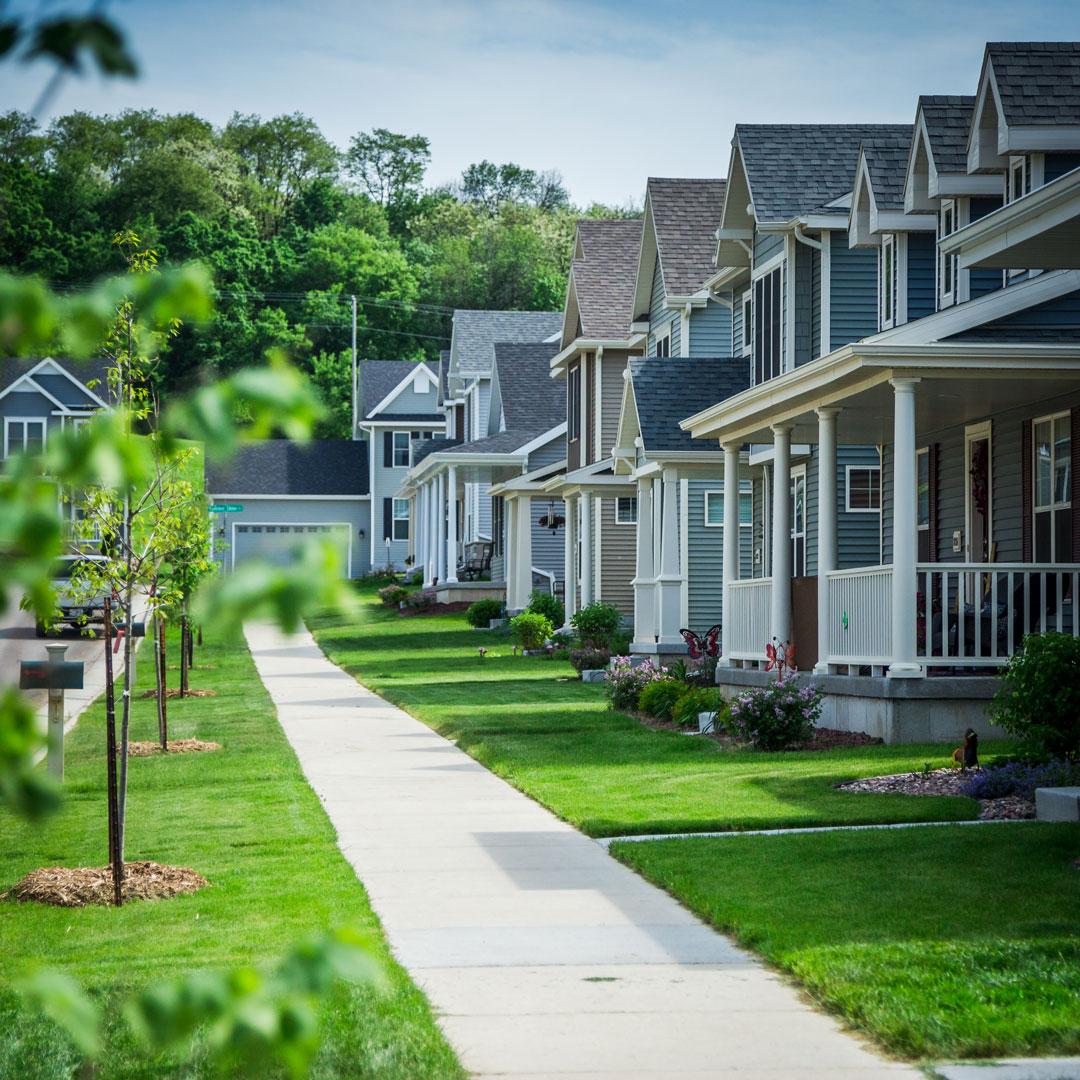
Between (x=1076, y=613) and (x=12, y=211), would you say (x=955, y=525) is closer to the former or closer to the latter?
(x=1076, y=613)

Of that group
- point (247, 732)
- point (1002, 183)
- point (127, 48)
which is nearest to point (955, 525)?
point (1002, 183)

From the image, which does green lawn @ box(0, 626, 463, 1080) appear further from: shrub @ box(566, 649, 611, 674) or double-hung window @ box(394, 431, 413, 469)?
double-hung window @ box(394, 431, 413, 469)

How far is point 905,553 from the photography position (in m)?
14.8

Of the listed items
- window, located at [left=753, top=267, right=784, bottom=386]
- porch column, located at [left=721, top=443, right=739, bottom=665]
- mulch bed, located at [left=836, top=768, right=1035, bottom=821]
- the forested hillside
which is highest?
the forested hillside

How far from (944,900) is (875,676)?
761cm

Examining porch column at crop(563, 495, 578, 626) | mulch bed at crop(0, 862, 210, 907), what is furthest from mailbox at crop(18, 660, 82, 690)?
porch column at crop(563, 495, 578, 626)

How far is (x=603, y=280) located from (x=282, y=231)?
191ft

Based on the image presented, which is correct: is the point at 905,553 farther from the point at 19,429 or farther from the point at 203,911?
the point at 19,429

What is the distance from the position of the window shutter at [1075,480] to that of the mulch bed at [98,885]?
10673 mm

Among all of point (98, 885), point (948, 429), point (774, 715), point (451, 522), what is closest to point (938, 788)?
point (774, 715)

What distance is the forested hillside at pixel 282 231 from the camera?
7700 cm

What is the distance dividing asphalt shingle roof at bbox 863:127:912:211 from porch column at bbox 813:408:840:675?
4.11 m

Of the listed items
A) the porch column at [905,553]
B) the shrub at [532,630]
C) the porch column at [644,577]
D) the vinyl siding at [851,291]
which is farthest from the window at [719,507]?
the porch column at [905,553]

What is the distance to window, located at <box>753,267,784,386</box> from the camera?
22344 millimetres
